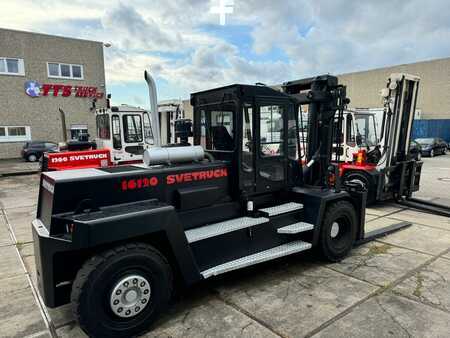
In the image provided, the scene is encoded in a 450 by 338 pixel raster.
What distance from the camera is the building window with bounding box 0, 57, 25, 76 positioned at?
2058 centimetres

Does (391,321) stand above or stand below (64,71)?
below

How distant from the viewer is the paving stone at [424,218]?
21.3ft

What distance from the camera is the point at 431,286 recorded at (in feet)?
13.0

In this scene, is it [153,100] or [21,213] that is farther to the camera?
[21,213]

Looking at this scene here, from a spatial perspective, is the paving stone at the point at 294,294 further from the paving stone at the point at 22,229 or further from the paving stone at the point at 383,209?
the paving stone at the point at 22,229

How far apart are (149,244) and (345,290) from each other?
2.42 metres

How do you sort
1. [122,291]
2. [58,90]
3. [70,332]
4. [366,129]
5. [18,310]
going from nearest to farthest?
1. [122,291]
2. [70,332]
3. [18,310]
4. [366,129]
5. [58,90]

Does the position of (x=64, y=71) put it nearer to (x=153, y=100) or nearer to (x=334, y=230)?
(x=153, y=100)

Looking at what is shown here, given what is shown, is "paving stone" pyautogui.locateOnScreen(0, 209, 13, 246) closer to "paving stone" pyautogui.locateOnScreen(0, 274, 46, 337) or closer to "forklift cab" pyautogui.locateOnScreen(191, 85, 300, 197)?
"paving stone" pyautogui.locateOnScreen(0, 274, 46, 337)

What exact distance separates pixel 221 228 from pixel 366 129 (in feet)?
20.5

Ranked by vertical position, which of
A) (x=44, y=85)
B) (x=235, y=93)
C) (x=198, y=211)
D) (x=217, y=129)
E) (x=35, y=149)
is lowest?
(x=35, y=149)

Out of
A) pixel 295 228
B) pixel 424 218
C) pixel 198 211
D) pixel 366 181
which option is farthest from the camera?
pixel 366 181

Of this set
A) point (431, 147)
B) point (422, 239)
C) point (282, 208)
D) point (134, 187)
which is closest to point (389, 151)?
point (422, 239)

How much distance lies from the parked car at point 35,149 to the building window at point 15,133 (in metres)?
2.37
